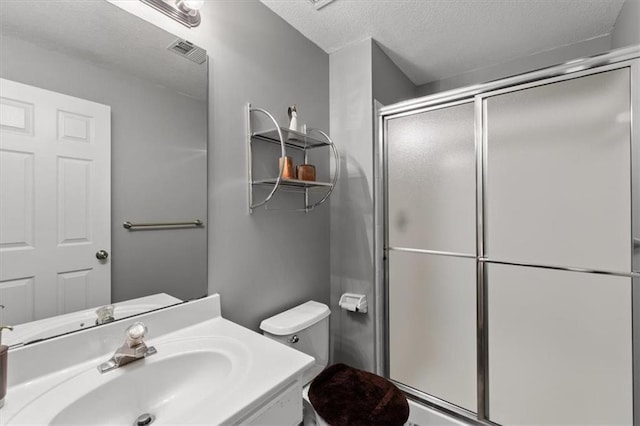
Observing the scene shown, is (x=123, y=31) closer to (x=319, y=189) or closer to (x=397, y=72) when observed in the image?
(x=319, y=189)

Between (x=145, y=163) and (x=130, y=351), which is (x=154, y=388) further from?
(x=145, y=163)

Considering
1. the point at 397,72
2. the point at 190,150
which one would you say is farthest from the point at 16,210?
the point at 397,72

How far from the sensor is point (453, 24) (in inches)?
64.9

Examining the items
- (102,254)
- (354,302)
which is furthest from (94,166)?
(354,302)

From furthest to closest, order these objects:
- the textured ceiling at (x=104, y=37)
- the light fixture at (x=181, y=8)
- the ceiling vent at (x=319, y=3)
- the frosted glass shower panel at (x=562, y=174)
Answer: the ceiling vent at (x=319, y=3) < the frosted glass shower panel at (x=562, y=174) < the light fixture at (x=181, y=8) < the textured ceiling at (x=104, y=37)

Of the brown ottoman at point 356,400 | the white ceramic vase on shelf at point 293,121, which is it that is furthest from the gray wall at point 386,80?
the brown ottoman at point 356,400

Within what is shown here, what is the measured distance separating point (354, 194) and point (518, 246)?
0.92m

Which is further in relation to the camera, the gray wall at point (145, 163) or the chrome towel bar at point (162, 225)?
the chrome towel bar at point (162, 225)

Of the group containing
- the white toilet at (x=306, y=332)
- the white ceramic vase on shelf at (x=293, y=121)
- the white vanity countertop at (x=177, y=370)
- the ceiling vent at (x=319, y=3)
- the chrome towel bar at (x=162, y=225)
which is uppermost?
the ceiling vent at (x=319, y=3)

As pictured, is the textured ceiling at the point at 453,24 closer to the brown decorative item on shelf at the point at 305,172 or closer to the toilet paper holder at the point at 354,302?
the brown decorative item on shelf at the point at 305,172

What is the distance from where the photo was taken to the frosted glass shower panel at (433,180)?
1.54 meters

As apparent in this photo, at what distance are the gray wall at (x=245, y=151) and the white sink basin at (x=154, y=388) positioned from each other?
0.33 meters

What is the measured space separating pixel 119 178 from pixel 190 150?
0.27 m

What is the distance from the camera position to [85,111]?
34.1 inches
